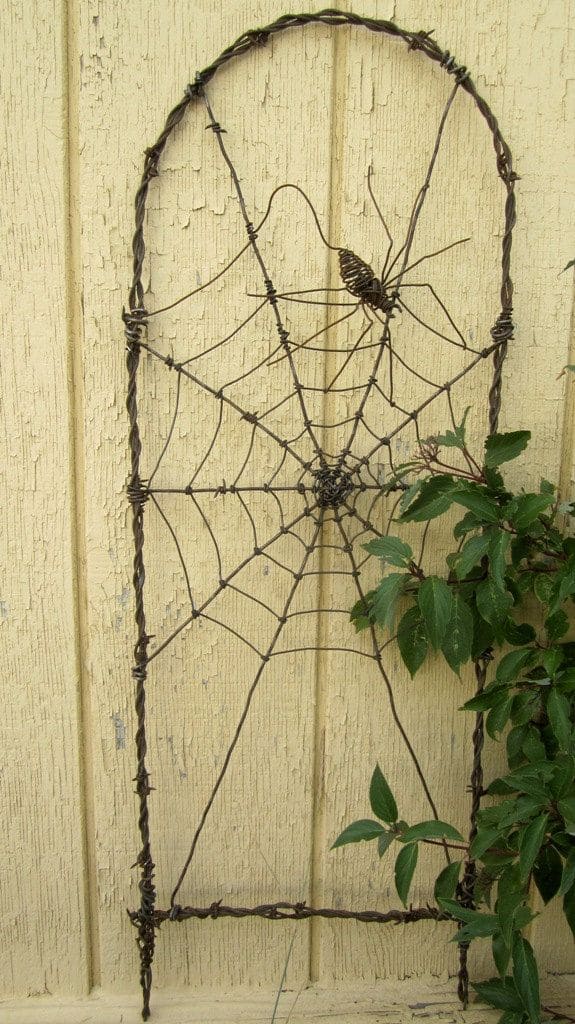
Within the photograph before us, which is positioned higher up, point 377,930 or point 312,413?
point 312,413

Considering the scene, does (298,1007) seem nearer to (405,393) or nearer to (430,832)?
(430,832)

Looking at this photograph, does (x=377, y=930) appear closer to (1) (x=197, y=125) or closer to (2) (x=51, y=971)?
(2) (x=51, y=971)

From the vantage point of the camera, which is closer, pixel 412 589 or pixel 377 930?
pixel 412 589

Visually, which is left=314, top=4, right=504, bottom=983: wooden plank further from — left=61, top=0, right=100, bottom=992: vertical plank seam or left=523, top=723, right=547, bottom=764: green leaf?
left=61, top=0, right=100, bottom=992: vertical plank seam

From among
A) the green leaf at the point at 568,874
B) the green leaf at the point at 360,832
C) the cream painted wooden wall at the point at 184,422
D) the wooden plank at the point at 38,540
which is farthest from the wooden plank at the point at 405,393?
the wooden plank at the point at 38,540

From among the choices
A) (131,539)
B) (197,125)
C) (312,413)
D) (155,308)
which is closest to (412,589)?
(312,413)

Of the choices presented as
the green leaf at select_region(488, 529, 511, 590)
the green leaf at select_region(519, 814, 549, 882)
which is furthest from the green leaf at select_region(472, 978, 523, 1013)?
the green leaf at select_region(488, 529, 511, 590)

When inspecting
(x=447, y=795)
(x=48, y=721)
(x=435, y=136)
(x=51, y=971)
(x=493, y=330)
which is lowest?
(x=51, y=971)
